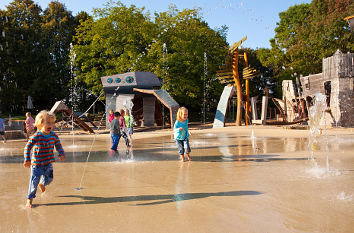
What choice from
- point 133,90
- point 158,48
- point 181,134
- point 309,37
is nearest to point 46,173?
point 181,134

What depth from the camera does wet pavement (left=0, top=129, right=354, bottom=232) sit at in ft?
11.7

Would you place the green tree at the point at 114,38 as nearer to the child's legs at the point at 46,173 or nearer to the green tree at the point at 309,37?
the green tree at the point at 309,37

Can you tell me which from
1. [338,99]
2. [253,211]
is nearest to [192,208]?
[253,211]

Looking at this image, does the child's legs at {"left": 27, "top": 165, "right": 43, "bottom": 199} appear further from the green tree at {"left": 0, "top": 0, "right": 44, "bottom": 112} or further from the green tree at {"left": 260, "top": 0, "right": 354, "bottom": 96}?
the green tree at {"left": 0, "top": 0, "right": 44, "bottom": 112}

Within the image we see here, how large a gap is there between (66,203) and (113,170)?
244cm

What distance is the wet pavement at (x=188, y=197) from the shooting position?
3.58 meters

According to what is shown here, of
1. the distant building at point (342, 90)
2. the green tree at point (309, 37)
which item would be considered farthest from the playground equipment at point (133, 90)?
the green tree at point (309, 37)

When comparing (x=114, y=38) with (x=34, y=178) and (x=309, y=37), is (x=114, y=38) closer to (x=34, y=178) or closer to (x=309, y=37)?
(x=309, y=37)

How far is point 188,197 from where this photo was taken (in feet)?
15.2

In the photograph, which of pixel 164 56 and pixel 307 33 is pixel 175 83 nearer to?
pixel 164 56

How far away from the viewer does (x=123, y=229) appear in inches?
137

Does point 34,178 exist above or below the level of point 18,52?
below

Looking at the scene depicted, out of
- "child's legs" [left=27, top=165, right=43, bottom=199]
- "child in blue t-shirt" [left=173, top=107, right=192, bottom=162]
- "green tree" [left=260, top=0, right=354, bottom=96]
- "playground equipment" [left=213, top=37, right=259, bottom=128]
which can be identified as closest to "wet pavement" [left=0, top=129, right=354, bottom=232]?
"child's legs" [left=27, top=165, right=43, bottom=199]

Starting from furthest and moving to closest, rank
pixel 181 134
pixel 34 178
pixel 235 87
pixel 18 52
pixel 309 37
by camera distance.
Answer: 1. pixel 18 52
2. pixel 309 37
3. pixel 235 87
4. pixel 181 134
5. pixel 34 178
